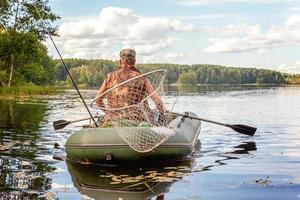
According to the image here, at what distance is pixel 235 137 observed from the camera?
48.7 feet

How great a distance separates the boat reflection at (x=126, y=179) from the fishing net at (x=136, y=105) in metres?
0.54

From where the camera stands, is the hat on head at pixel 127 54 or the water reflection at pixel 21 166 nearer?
the water reflection at pixel 21 166

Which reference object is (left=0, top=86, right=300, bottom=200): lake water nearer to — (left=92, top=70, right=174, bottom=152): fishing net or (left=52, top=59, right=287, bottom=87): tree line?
(left=92, top=70, right=174, bottom=152): fishing net

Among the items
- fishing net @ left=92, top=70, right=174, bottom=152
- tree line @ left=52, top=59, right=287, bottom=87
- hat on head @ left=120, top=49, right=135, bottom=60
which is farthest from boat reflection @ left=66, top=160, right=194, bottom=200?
tree line @ left=52, top=59, right=287, bottom=87

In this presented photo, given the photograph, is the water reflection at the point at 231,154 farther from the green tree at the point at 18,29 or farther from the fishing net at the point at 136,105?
the green tree at the point at 18,29

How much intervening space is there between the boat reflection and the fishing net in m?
0.54

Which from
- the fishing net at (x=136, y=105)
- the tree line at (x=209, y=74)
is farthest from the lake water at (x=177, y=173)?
the tree line at (x=209, y=74)

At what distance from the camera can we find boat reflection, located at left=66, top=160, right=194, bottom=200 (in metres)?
7.23

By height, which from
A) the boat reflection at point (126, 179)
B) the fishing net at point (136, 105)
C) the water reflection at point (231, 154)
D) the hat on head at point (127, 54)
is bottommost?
the water reflection at point (231, 154)

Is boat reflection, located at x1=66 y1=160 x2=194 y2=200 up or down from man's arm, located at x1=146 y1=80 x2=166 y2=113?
down

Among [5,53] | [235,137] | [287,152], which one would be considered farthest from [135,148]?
[5,53]

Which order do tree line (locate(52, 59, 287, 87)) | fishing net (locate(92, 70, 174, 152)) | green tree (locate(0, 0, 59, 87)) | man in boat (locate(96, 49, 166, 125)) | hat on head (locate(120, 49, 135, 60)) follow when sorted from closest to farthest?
fishing net (locate(92, 70, 174, 152)), man in boat (locate(96, 49, 166, 125)), hat on head (locate(120, 49, 135, 60)), green tree (locate(0, 0, 59, 87)), tree line (locate(52, 59, 287, 87))

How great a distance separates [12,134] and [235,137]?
21.4 feet

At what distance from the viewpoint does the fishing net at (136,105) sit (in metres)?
9.23
